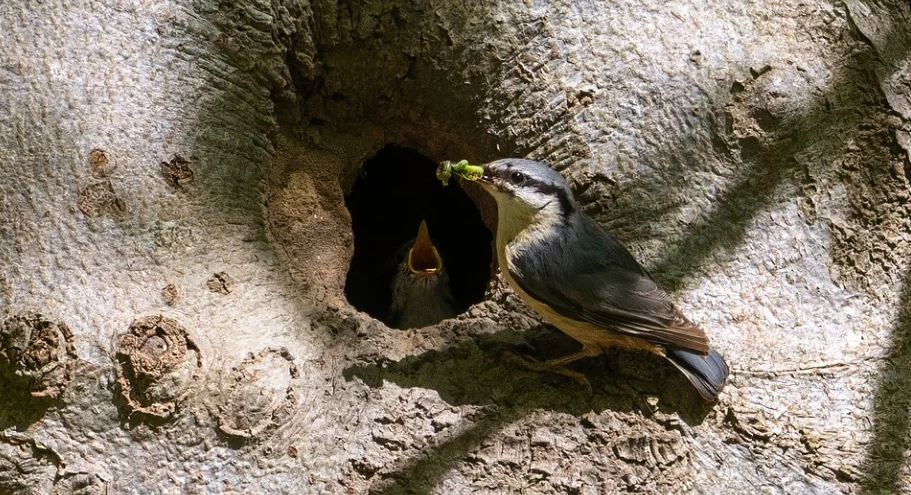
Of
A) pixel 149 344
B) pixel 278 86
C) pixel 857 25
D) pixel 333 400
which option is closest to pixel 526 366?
pixel 333 400

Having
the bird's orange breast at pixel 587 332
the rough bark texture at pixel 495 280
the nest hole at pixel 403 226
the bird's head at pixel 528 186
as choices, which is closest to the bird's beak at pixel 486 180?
the bird's head at pixel 528 186

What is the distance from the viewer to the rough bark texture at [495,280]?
78.5 inches

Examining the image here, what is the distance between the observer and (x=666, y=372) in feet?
7.65

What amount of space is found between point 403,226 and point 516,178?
2.53m

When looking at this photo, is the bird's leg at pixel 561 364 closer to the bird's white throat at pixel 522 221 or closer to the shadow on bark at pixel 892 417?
the bird's white throat at pixel 522 221

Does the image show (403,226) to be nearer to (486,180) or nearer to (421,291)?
(421,291)

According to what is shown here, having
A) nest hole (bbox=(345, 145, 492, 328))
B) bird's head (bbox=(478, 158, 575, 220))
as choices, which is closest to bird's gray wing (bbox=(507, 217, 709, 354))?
bird's head (bbox=(478, 158, 575, 220))

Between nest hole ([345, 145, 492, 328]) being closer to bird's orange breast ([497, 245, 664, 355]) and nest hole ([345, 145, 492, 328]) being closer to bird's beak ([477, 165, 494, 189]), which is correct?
bird's beak ([477, 165, 494, 189])

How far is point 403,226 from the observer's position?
5090 millimetres

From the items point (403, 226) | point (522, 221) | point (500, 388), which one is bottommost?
point (500, 388)

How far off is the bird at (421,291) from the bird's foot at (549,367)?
1.71 meters

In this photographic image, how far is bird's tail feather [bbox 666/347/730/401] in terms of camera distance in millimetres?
2148

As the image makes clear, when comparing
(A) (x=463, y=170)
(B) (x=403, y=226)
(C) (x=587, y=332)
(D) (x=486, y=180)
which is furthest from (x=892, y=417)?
(B) (x=403, y=226)

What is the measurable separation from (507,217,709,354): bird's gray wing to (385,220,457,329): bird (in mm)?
1462
